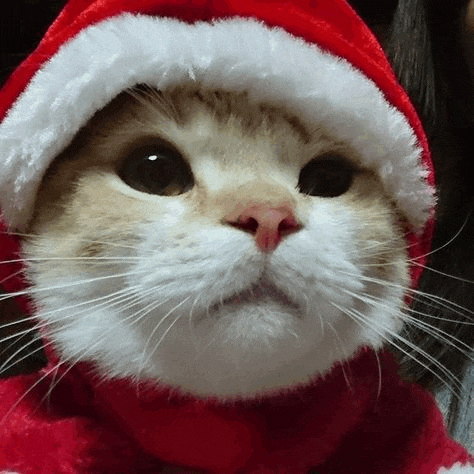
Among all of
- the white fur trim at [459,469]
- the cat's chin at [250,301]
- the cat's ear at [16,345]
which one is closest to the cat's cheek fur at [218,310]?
the cat's chin at [250,301]

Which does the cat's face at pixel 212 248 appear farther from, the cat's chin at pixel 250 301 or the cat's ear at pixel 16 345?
the cat's ear at pixel 16 345

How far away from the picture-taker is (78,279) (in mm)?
508

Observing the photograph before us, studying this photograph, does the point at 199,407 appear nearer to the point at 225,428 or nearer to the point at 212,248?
the point at 225,428

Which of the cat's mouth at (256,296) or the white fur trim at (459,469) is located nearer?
the cat's mouth at (256,296)

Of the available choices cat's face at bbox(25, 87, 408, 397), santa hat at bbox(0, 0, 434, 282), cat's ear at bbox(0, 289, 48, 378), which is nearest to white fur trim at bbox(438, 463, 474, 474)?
cat's face at bbox(25, 87, 408, 397)

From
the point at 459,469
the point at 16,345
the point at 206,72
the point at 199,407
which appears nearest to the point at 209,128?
the point at 206,72

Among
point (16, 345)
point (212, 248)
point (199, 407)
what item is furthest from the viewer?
point (16, 345)

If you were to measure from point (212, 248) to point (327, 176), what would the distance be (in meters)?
0.16

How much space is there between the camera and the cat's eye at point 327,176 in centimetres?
56

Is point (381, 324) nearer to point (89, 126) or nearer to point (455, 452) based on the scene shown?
point (455, 452)

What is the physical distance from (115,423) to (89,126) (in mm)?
256

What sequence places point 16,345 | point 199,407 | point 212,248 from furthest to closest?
point 16,345 → point 199,407 → point 212,248

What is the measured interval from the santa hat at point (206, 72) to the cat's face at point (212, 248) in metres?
0.02

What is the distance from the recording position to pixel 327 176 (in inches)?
22.2
